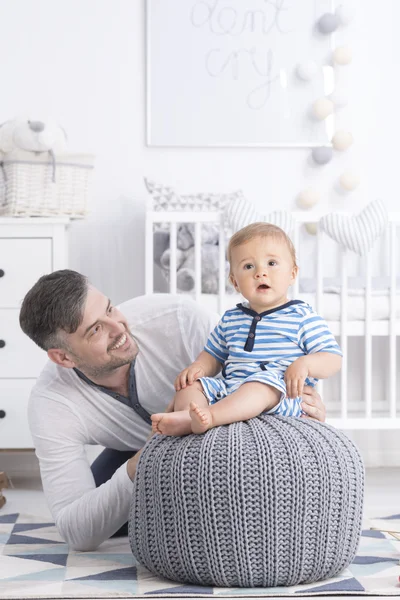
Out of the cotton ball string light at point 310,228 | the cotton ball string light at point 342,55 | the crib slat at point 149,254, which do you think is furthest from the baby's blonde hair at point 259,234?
the cotton ball string light at point 342,55

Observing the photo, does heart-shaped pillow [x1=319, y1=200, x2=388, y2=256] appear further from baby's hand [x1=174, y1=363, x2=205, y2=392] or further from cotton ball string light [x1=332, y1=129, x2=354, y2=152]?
baby's hand [x1=174, y1=363, x2=205, y2=392]

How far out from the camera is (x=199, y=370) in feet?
5.05

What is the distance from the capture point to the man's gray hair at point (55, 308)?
60.4 inches

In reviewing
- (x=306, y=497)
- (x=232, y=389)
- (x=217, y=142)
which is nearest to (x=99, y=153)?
(x=217, y=142)

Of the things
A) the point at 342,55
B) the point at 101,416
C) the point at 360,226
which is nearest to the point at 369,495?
the point at 360,226

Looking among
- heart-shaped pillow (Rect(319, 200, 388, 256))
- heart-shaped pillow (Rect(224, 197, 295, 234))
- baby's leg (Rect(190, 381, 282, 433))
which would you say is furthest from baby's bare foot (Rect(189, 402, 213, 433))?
heart-shaped pillow (Rect(319, 200, 388, 256))

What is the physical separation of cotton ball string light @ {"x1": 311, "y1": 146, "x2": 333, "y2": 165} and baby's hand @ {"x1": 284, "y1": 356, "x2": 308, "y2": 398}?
5.01 ft

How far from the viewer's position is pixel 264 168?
9.43 feet

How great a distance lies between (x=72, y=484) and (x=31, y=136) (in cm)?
114

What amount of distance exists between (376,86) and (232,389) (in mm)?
1789

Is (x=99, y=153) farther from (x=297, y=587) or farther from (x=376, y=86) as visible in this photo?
(x=297, y=587)

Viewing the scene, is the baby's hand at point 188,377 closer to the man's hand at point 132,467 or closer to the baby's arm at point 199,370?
the baby's arm at point 199,370

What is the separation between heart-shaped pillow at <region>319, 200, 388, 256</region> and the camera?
2332 millimetres

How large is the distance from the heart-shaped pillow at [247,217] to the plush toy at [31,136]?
555 mm
